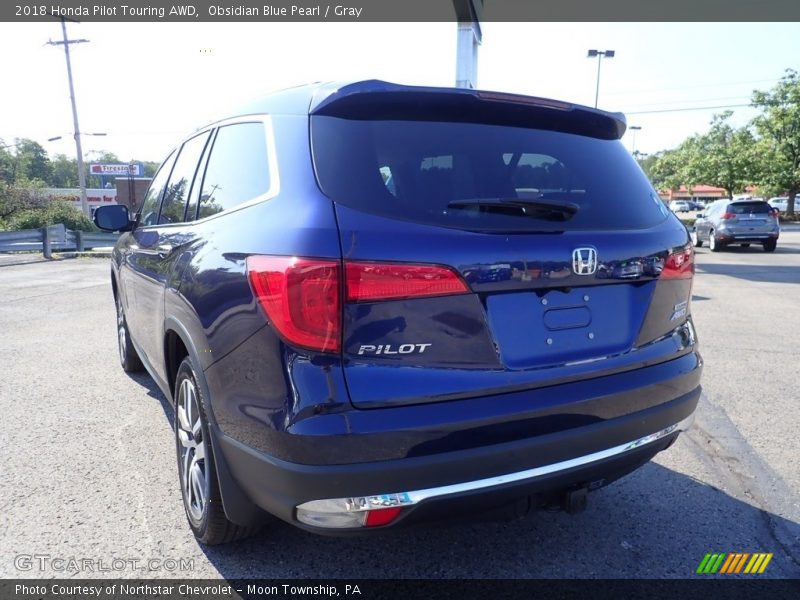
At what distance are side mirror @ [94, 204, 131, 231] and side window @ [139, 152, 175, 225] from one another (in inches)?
7.2

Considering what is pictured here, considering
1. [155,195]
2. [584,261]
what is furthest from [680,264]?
[155,195]

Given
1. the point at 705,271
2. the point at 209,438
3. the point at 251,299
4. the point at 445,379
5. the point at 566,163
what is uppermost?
the point at 566,163

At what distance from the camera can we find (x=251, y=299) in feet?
6.12

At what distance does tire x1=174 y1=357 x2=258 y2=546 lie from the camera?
2.26m

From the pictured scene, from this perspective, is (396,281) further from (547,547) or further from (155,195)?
(155,195)

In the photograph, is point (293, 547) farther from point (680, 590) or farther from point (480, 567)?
point (680, 590)

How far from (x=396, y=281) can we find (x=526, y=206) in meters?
0.58

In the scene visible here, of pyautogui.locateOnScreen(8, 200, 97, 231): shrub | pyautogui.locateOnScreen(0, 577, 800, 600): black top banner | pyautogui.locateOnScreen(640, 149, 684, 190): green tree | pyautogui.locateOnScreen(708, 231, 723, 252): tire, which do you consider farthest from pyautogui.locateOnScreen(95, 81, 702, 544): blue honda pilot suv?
pyautogui.locateOnScreen(640, 149, 684, 190): green tree

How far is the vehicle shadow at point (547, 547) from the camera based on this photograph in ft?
7.79

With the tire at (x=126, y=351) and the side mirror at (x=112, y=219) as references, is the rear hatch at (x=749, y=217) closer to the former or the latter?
the tire at (x=126, y=351)

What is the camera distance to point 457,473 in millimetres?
1769

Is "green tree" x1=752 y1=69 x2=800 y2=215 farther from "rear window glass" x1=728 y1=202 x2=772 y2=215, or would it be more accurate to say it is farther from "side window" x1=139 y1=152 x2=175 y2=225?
"side window" x1=139 y1=152 x2=175 y2=225

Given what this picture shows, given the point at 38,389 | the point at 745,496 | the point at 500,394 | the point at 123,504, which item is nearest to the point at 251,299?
the point at 500,394

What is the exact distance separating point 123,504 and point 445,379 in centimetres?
203
